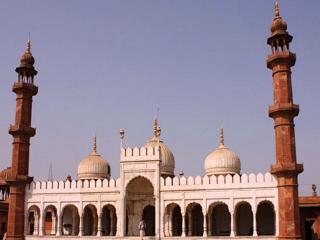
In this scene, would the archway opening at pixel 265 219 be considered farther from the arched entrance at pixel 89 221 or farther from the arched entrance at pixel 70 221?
the arched entrance at pixel 70 221

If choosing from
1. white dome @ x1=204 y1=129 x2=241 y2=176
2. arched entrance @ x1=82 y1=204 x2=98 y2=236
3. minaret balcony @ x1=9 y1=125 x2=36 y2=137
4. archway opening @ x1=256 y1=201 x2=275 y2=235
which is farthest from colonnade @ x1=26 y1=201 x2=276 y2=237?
minaret balcony @ x1=9 y1=125 x2=36 y2=137

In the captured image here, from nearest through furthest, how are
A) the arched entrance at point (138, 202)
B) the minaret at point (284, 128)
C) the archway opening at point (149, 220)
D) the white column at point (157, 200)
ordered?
the minaret at point (284, 128)
the white column at point (157, 200)
the arched entrance at point (138, 202)
the archway opening at point (149, 220)

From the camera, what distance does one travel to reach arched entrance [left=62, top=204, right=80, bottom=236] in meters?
27.4

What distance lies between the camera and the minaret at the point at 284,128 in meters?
21.0

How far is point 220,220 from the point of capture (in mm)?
25453

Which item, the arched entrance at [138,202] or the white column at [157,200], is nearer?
the white column at [157,200]

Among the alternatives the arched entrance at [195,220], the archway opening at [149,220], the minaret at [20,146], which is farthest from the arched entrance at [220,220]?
the minaret at [20,146]

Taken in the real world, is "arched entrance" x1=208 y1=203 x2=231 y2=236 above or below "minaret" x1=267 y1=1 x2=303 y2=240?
below

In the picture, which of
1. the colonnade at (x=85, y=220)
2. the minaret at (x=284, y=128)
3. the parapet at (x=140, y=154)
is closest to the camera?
the minaret at (x=284, y=128)

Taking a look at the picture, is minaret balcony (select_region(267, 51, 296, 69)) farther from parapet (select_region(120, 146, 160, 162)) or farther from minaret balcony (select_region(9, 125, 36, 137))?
minaret balcony (select_region(9, 125, 36, 137))

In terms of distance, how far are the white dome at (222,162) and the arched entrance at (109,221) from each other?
5864mm

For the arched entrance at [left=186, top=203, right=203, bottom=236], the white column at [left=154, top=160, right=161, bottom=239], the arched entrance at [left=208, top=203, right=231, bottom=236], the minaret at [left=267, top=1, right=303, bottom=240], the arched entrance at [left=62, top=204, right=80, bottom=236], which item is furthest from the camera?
the arched entrance at [left=62, top=204, right=80, bottom=236]

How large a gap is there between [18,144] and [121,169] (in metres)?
6.08

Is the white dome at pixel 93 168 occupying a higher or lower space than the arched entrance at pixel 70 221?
higher
